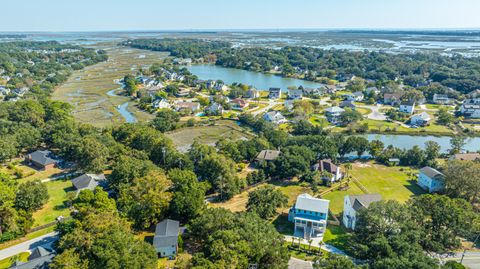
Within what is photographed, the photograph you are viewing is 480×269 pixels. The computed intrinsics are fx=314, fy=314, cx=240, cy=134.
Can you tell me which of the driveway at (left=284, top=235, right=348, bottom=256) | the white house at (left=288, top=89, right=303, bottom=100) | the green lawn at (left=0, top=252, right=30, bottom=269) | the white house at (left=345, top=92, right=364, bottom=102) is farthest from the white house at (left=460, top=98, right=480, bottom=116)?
the green lawn at (left=0, top=252, right=30, bottom=269)

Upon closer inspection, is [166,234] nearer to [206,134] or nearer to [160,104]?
[206,134]

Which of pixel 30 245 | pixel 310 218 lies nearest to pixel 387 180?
pixel 310 218


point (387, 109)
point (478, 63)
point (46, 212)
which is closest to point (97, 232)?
point (46, 212)

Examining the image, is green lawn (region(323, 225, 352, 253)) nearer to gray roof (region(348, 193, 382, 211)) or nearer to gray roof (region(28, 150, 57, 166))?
gray roof (region(348, 193, 382, 211))

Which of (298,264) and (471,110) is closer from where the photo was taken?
(298,264)

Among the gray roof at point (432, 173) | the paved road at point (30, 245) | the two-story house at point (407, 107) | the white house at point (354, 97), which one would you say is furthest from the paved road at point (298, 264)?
the white house at point (354, 97)

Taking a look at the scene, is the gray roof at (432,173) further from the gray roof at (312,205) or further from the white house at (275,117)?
the white house at (275,117)
